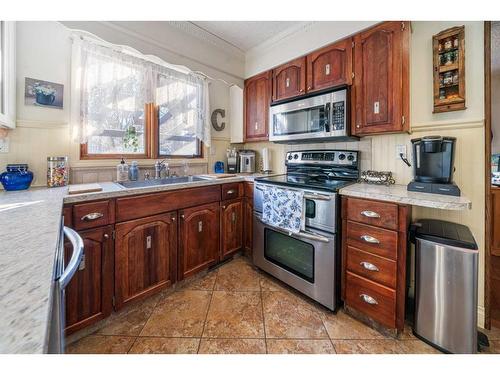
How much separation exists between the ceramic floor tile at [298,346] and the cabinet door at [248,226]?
1.04 meters

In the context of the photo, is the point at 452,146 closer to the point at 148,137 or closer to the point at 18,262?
the point at 18,262

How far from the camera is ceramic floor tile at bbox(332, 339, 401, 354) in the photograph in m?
1.29

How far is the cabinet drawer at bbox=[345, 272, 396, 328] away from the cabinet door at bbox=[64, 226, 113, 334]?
1653 millimetres

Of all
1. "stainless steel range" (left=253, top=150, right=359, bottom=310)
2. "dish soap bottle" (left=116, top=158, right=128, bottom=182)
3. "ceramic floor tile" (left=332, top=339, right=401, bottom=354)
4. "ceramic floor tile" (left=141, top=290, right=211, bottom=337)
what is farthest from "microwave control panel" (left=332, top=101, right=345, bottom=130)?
"dish soap bottle" (left=116, top=158, right=128, bottom=182)

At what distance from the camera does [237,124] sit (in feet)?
9.43

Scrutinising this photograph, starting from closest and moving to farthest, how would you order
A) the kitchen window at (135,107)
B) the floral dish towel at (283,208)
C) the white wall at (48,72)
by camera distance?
1. the white wall at (48,72)
2. the floral dish towel at (283,208)
3. the kitchen window at (135,107)

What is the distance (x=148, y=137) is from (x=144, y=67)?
2.16 ft

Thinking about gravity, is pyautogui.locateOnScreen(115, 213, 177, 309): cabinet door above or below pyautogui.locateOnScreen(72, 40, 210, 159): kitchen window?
below

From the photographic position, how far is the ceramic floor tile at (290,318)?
1426 mm

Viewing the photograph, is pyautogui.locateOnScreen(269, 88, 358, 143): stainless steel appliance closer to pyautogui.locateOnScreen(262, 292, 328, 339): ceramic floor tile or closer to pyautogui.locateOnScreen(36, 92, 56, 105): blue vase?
pyautogui.locateOnScreen(262, 292, 328, 339): ceramic floor tile

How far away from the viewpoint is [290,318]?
→ 5.13ft

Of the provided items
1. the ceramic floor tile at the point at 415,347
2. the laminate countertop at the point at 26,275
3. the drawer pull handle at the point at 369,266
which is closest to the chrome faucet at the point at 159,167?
the laminate countertop at the point at 26,275

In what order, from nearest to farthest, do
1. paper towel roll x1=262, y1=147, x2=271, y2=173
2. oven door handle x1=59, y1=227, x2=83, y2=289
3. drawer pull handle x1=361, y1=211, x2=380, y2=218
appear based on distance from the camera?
oven door handle x1=59, y1=227, x2=83, y2=289 < drawer pull handle x1=361, y1=211, x2=380, y2=218 < paper towel roll x1=262, y1=147, x2=271, y2=173

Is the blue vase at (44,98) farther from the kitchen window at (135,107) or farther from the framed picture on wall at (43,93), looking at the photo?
the kitchen window at (135,107)
